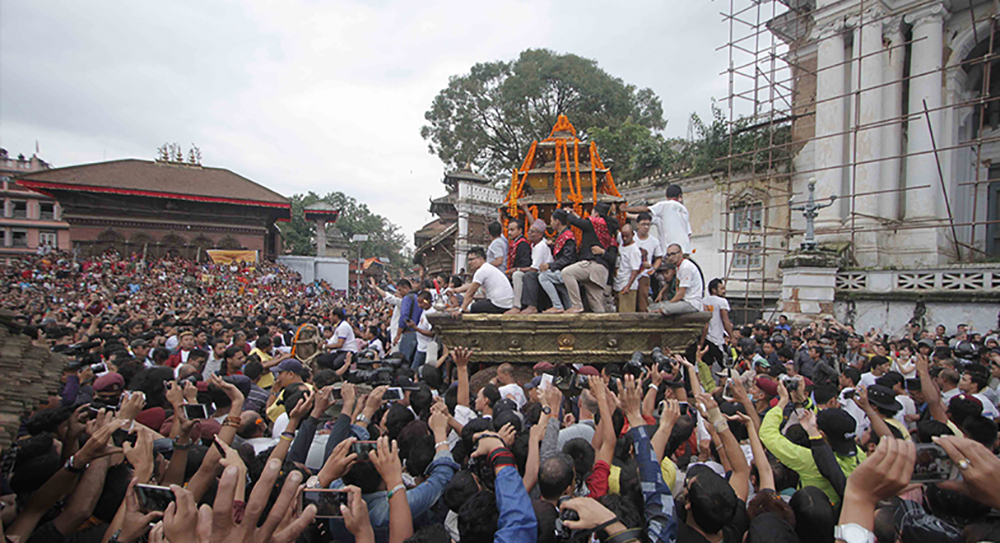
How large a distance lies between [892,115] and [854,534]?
17.7 metres

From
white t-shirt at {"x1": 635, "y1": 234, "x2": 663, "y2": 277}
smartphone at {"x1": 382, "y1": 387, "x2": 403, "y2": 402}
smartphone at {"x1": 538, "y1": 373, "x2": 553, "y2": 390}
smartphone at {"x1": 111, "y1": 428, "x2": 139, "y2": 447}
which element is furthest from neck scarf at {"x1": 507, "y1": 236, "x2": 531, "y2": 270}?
smartphone at {"x1": 111, "y1": 428, "x2": 139, "y2": 447}

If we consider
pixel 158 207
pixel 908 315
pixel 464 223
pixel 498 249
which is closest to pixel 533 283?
pixel 498 249

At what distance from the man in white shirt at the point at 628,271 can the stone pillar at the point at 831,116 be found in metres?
11.4

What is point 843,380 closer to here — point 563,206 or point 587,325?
point 587,325

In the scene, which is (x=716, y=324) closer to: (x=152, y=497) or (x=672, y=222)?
(x=672, y=222)

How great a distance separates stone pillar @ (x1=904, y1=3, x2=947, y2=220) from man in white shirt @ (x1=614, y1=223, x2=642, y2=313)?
1241 centimetres

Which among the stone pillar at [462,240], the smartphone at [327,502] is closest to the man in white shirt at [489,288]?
the smartphone at [327,502]

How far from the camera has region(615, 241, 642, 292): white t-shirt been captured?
7.31 meters

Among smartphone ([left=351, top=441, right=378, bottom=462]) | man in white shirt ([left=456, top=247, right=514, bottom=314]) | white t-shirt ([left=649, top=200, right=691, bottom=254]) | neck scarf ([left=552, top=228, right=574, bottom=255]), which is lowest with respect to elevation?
smartphone ([left=351, top=441, right=378, bottom=462])

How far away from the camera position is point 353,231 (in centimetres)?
5425

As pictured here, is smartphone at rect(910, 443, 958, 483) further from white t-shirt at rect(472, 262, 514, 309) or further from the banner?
the banner

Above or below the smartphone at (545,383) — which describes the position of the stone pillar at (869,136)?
above

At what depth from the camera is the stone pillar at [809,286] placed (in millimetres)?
13773

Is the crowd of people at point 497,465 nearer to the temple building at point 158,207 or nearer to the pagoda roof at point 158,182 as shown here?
the temple building at point 158,207
